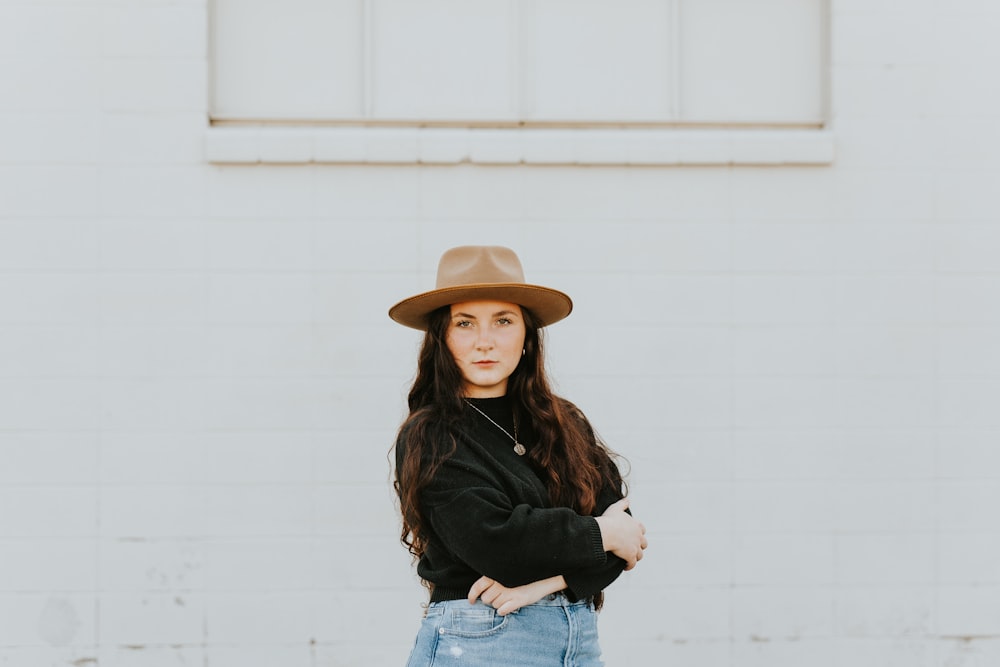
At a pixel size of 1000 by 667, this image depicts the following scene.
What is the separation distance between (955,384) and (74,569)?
12.1 feet

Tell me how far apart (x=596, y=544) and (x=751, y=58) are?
2857 millimetres

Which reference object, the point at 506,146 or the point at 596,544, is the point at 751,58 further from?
the point at 596,544

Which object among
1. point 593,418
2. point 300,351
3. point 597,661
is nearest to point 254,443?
point 300,351

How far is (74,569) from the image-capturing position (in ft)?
14.5

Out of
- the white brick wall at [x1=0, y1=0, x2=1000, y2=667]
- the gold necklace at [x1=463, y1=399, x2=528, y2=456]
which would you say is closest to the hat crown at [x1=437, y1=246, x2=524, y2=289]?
the gold necklace at [x1=463, y1=399, x2=528, y2=456]

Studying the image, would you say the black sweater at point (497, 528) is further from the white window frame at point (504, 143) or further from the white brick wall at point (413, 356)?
the white window frame at point (504, 143)

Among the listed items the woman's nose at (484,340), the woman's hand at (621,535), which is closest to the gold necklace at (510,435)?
the woman's nose at (484,340)

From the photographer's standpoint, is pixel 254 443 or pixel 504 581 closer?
pixel 504 581

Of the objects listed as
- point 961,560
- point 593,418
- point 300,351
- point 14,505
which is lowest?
point 961,560

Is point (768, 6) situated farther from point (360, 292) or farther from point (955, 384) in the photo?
point (360, 292)

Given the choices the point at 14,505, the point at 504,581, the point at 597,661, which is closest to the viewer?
the point at 504,581

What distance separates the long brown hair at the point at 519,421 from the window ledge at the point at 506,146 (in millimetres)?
1729

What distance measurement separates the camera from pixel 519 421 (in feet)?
9.29

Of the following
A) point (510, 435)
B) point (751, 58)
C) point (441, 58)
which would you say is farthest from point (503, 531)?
point (751, 58)
